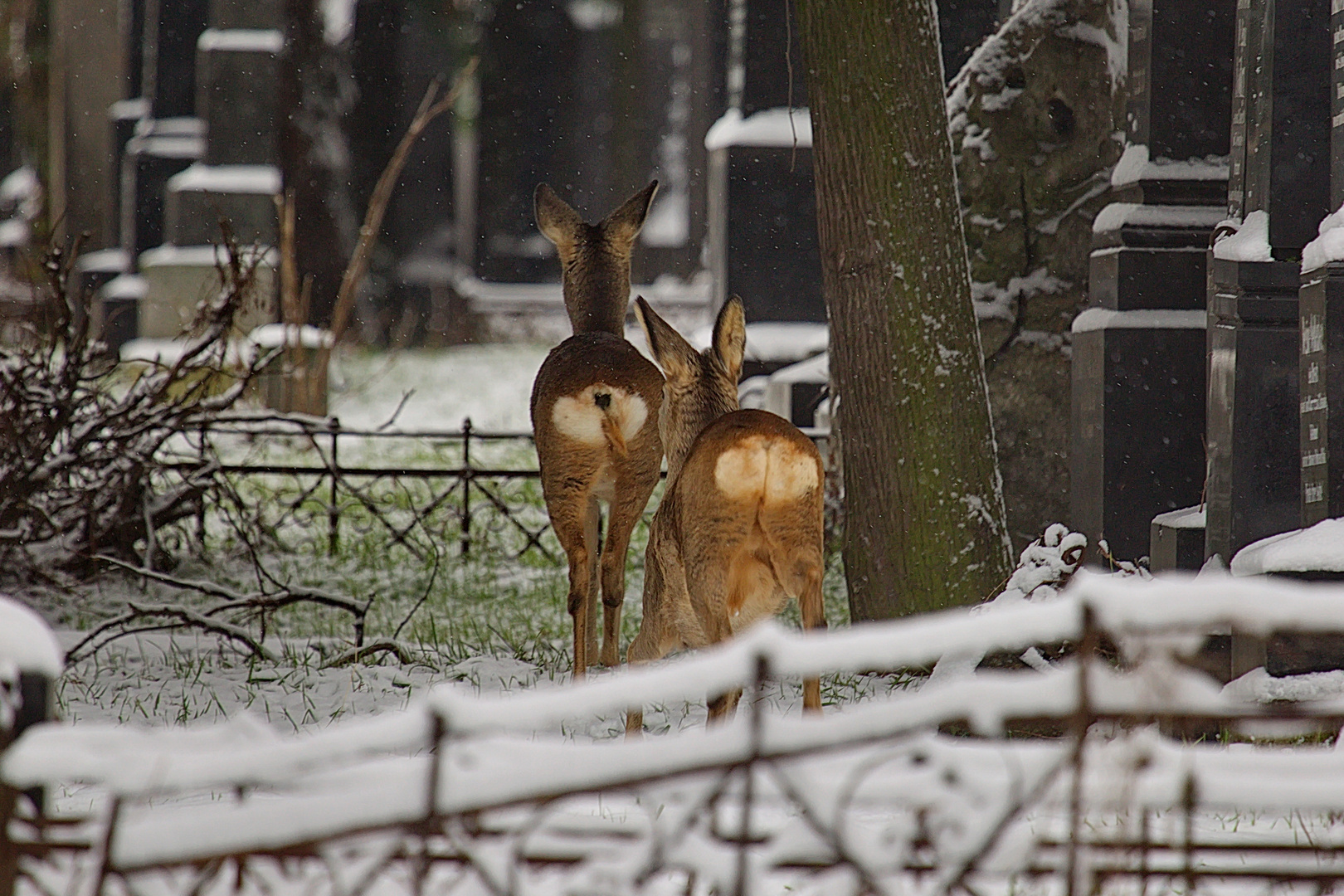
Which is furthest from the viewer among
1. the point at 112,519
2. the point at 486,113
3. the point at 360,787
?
the point at 486,113

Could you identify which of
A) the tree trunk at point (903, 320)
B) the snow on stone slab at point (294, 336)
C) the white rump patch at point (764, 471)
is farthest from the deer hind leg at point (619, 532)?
the snow on stone slab at point (294, 336)

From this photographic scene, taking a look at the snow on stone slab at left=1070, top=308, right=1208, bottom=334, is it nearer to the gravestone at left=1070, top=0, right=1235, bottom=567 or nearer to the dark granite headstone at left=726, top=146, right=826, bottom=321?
the gravestone at left=1070, top=0, right=1235, bottom=567

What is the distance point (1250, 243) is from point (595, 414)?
2.86m

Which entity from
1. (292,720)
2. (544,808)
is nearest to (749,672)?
(544,808)

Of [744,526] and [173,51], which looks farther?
[173,51]

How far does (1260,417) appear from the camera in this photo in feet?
20.1

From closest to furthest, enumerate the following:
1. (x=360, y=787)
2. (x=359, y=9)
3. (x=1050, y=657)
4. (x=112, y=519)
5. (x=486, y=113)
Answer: (x=360, y=787) → (x=1050, y=657) → (x=112, y=519) → (x=359, y=9) → (x=486, y=113)

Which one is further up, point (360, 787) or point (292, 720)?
point (360, 787)

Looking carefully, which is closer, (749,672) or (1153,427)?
(749,672)

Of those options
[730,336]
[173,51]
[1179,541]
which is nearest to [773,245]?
[1179,541]

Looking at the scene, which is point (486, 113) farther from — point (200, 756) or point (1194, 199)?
point (200, 756)

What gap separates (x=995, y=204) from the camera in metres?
8.62

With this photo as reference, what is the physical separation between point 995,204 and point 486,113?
23.9 meters

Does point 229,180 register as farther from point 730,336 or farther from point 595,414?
point 730,336
